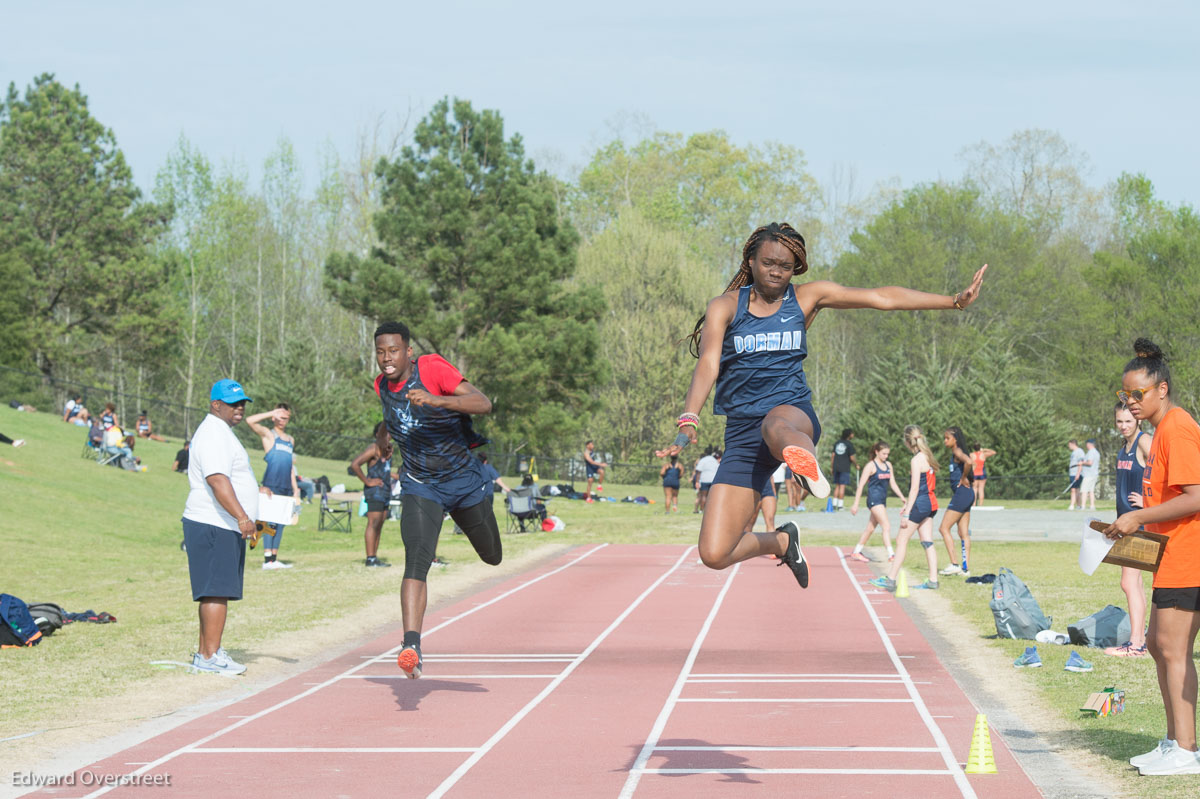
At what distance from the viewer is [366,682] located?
997 cm

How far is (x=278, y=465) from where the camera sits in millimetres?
16938

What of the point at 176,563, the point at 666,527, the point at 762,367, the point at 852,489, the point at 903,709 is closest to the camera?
the point at 762,367

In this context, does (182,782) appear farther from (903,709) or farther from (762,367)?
(903,709)

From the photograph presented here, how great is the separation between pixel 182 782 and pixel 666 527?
2205 centimetres

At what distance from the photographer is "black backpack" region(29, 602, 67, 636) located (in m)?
11.6

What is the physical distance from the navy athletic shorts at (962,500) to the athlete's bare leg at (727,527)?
36.3 feet

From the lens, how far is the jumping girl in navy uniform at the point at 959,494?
645 inches

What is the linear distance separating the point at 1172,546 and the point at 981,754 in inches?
58.0

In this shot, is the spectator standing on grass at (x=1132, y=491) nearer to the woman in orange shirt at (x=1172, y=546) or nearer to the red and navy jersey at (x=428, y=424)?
the woman in orange shirt at (x=1172, y=546)

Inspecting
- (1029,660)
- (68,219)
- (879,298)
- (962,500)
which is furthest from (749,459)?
(68,219)

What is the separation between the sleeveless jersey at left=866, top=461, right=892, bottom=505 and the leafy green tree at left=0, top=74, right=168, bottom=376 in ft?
130

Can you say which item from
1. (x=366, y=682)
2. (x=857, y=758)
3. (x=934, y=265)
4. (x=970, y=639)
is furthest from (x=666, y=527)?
(x=934, y=265)

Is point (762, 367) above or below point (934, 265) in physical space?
below

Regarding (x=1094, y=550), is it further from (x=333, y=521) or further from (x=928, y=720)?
(x=333, y=521)
